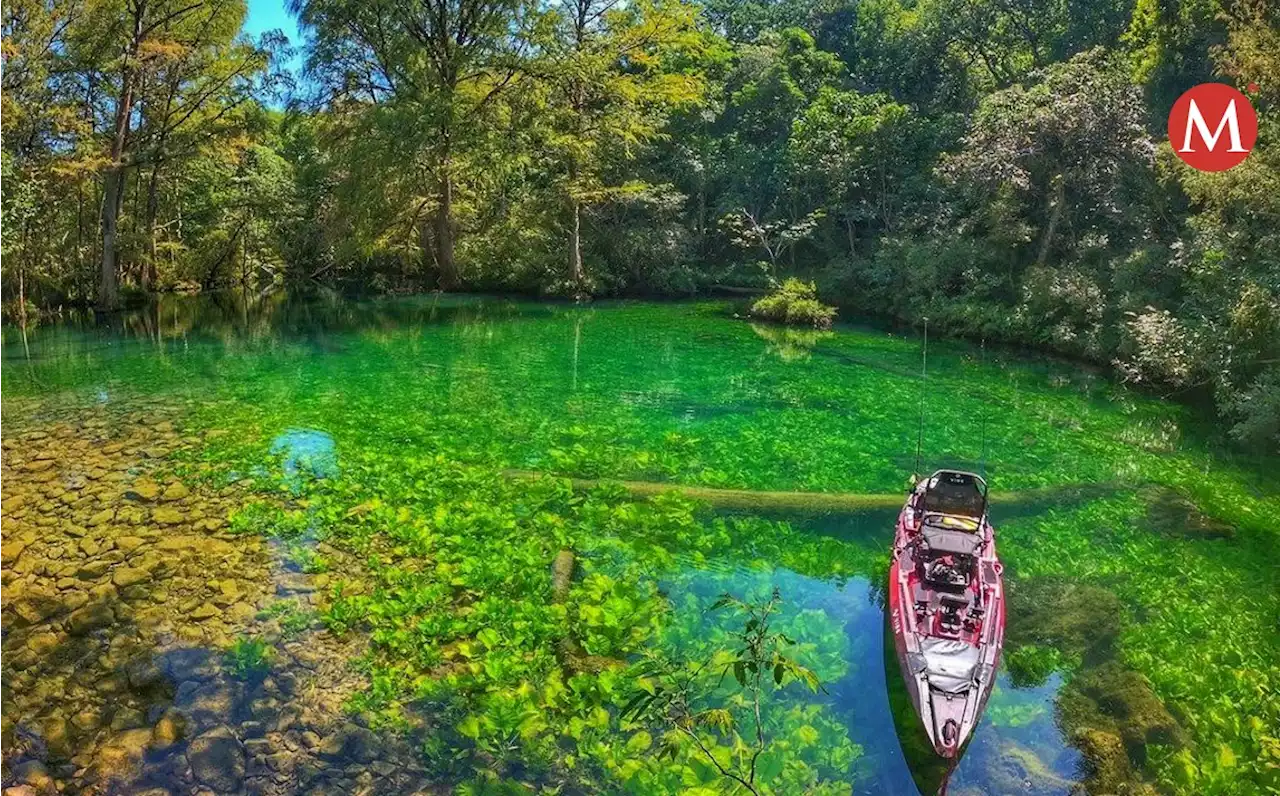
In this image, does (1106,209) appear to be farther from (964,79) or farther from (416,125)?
(416,125)

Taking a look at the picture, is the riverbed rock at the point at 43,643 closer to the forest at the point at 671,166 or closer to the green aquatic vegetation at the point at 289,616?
the green aquatic vegetation at the point at 289,616

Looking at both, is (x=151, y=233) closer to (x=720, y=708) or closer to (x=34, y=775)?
(x=34, y=775)

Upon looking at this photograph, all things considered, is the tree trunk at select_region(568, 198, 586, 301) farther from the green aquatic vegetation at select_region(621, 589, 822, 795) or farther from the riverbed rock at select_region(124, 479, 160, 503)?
the green aquatic vegetation at select_region(621, 589, 822, 795)

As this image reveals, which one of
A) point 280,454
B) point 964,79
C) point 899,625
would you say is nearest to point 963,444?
point 899,625

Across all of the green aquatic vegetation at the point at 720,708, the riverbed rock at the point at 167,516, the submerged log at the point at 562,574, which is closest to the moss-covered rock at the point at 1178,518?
the green aquatic vegetation at the point at 720,708

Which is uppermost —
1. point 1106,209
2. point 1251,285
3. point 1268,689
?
point 1106,209

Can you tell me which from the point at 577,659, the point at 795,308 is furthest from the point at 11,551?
the point at 795,308
